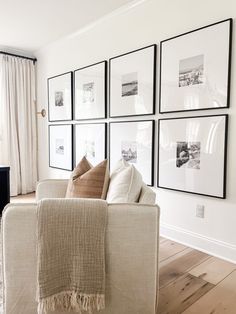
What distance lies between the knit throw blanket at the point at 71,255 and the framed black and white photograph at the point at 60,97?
2.89 m

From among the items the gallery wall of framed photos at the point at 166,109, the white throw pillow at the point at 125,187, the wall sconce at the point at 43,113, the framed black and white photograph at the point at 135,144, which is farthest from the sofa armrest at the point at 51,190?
the wall sconce at the point at 43,113

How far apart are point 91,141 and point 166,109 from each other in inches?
51.6

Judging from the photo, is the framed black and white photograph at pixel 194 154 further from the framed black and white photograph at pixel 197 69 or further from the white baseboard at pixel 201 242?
the white baseboard at pixel 201 242

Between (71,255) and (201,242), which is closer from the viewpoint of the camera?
(71,255)

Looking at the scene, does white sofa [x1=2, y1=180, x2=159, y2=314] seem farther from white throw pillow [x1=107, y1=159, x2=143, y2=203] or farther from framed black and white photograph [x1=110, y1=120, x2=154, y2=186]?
framed black and white photograph [x1=110, y1=120, x2=154, y2=186]

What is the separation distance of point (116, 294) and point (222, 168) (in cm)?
142

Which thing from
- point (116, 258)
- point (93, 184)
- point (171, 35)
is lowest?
point (116, 258)

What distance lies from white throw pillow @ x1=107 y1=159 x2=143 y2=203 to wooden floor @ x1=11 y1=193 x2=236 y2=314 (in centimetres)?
73

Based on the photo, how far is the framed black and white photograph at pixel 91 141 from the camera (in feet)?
11.4

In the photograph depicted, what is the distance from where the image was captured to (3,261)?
130 centimetres

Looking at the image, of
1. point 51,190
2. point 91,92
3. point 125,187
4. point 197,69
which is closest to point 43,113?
point 91,92

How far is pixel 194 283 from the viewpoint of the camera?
192 centimetres

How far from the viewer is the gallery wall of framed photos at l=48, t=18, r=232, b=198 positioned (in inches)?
90.0

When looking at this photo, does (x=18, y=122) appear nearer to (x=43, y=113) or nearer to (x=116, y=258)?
(x=43, y=113)
